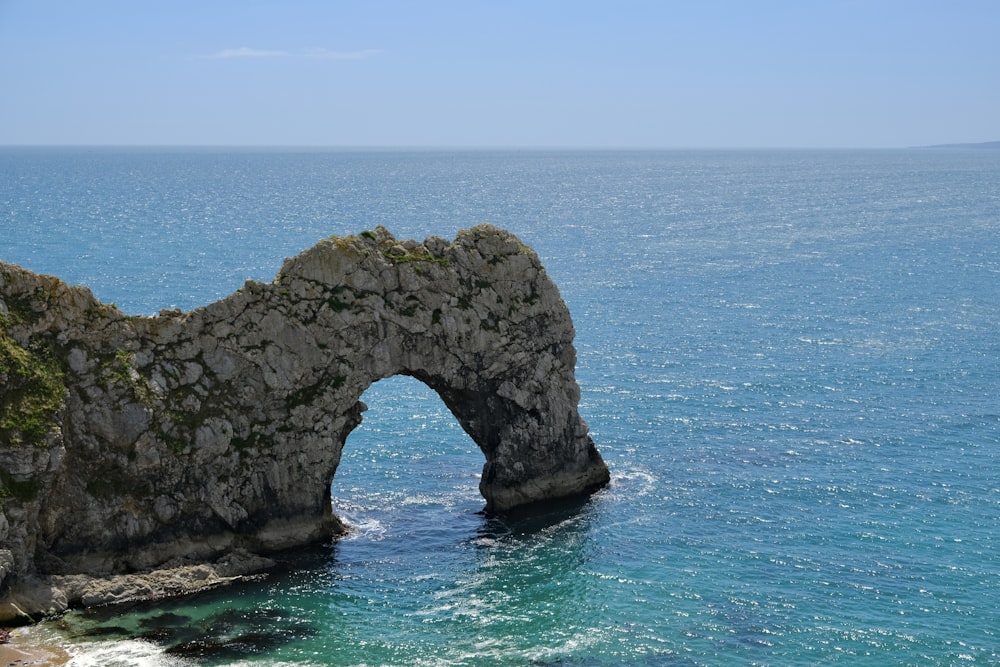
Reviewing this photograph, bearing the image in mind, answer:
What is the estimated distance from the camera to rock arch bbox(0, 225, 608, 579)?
163ft

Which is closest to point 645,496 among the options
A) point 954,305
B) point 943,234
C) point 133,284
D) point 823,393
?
point 823,393

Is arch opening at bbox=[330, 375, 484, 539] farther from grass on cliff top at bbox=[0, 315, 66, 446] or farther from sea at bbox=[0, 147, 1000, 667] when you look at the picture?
grass on cliff top at bbox=[0, 315, 66, 446]

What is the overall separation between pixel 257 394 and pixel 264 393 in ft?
1.15

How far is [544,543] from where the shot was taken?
56.2m

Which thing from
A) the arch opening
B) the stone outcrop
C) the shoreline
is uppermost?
the stone outcrop

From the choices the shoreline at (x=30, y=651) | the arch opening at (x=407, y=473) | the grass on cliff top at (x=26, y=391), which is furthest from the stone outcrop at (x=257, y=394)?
the shoreline at (x=30, y=651)

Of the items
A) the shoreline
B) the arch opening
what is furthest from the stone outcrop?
the shoreline

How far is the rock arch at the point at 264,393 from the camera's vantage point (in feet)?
163

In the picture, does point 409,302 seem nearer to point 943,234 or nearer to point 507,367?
point 507,367

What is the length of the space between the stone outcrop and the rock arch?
0.07 metres

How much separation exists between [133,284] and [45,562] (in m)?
82.9

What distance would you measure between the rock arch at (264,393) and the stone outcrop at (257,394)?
0.23 feet

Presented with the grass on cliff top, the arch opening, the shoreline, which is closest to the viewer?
the shoreline

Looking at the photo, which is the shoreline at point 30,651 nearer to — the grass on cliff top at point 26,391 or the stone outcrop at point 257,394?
the stone outcrop at point 257,394
